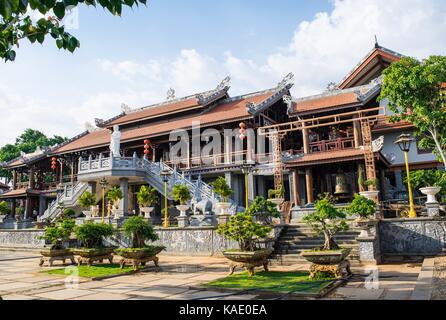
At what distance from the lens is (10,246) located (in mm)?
19984

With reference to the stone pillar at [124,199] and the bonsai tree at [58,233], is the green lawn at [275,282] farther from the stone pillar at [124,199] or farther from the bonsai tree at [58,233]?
the stone pillar at [124,199]

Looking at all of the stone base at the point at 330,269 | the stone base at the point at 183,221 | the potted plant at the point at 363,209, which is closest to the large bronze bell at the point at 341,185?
the potted plant at the point at 363,209

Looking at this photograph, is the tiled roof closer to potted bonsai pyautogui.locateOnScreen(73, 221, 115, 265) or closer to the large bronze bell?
the large bronze bell

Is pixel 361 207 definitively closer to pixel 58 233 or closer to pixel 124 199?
pixel 58 233

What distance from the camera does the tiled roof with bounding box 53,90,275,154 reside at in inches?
898

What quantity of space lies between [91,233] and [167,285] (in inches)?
191

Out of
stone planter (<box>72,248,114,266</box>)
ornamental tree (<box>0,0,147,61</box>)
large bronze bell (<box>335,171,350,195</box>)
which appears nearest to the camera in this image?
ornamental tree (<box>0,0,147,61</box>)

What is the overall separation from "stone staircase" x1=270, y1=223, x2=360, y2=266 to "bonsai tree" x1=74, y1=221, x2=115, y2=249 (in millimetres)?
5585

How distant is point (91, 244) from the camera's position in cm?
1181

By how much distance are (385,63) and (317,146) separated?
7.28 metres

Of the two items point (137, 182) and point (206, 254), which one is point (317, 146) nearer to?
point (206, 254)

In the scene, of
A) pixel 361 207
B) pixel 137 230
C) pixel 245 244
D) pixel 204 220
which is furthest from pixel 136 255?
pixel 361 207

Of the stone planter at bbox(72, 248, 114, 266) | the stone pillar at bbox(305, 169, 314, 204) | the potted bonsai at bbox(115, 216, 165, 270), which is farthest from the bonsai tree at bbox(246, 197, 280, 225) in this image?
the stone pillar at bbox(305, 169, 314, 204)
